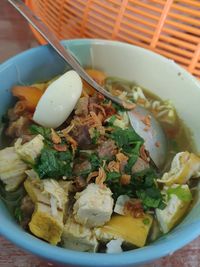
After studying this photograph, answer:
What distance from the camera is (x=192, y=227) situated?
58cm

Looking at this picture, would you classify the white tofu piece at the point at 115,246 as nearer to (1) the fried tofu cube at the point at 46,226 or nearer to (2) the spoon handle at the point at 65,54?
(1) the fried tofu cube at the point at 46,226

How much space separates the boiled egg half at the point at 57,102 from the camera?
0.74 meters

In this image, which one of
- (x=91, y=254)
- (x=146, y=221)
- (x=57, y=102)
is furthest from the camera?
(x=57, y=102)

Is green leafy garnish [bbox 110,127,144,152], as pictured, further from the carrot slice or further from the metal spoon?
the carrot slice

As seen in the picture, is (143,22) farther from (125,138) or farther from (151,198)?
(151,198)

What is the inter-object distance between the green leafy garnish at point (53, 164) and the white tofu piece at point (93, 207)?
6 centimetres

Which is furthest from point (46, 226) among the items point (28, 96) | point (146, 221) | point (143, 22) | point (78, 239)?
point (143, 22)

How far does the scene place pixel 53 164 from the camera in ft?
2.13

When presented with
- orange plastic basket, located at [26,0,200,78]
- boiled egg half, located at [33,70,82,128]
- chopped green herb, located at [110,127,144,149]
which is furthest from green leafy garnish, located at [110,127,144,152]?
orange plastic basket, located at [26,0,200,78]

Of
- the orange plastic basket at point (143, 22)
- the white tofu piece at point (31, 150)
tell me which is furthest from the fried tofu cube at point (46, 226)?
the orange plastic basket at point (143, 22)

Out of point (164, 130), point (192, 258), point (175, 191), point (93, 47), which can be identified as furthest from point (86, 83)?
point (192, 258)

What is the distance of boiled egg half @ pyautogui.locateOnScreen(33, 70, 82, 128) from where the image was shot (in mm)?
745

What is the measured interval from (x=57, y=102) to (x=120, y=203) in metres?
0.23

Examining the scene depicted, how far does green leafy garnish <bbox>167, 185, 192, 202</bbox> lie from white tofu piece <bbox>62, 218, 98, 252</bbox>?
0.53ft
